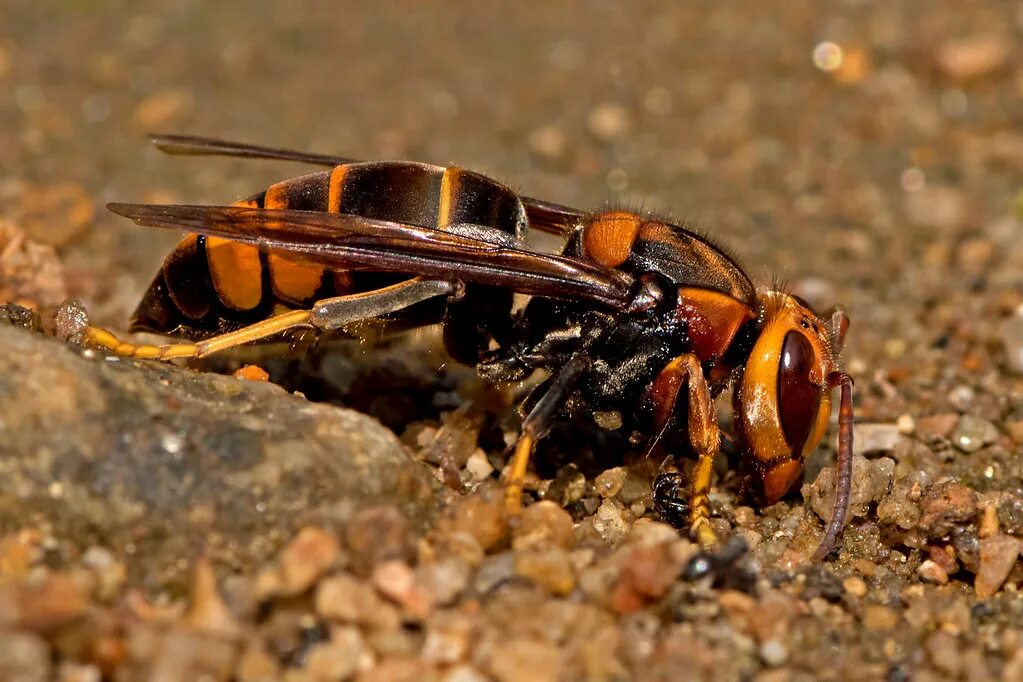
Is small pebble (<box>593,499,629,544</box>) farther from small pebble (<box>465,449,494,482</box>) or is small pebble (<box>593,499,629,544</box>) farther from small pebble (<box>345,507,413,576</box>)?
small pebble (<box>345,507,413,576</box>)

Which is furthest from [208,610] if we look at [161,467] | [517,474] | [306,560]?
[517,474]

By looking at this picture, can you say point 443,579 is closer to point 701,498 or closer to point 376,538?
point 376,538

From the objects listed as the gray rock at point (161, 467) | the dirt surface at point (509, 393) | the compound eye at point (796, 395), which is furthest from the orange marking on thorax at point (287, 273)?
the compound eye at point (796, 395)

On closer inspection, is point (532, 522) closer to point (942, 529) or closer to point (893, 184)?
point (942, 529)

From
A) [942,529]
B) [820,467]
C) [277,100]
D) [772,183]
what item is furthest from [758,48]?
[942,529]

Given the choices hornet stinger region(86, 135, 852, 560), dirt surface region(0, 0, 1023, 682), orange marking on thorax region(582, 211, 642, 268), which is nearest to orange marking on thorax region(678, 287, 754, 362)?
hornet stinger region(86, 135, 852, 560)

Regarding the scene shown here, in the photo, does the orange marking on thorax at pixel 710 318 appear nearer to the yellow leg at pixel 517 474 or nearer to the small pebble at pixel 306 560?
the yellow leg at pixel 517 474

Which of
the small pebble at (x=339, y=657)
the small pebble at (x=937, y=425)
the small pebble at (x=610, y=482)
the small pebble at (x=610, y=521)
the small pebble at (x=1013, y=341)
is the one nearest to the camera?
the small pebble at (x=339, y=657)

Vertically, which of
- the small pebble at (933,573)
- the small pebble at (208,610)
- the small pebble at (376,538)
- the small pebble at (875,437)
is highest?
the small pebble at (376,538)

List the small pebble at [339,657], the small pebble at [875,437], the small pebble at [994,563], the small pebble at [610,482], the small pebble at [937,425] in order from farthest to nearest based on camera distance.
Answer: the small pebble at [937,425] → the small pebble at [875,437] → the small pebble at [610,482] → the small pebble at [994,563] → the small pebble at [339,657]
